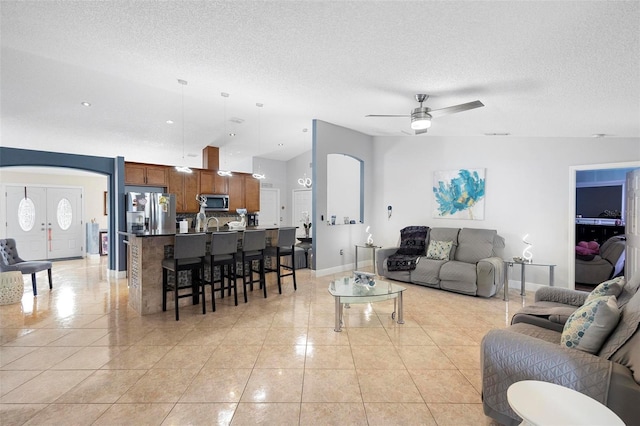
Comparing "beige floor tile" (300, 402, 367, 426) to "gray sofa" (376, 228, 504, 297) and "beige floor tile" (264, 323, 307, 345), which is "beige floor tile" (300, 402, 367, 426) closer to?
"beige floor tile" (264, 323, 307, 345)

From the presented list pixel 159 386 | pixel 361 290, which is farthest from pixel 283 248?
pixel 159 386

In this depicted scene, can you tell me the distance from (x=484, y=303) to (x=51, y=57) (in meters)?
6.11

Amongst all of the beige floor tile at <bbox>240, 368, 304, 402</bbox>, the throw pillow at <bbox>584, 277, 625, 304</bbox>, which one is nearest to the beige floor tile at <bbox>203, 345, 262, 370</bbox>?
the beige floor tile at <bbox>240, 368, 304, 402</bbox>

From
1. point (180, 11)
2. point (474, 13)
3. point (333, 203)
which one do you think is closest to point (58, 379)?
point (180, 11)

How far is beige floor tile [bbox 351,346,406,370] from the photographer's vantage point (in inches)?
103

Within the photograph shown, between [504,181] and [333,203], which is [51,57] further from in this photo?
[504,181]

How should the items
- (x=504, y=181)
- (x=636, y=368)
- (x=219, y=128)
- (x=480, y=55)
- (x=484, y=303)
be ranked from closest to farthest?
(x=636, y=368) < (x=480, y=55) < (x=484, y=303) < (x=504, y=181) < (x=219, y=128)

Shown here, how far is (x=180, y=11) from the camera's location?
92.7 inches

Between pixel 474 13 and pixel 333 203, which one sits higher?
pixel 474 13

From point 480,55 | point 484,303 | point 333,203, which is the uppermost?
point 480,55

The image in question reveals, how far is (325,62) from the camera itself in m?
3.09

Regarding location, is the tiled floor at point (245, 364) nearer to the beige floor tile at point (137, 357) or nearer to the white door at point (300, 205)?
the beige floor tile at point (137, 357)

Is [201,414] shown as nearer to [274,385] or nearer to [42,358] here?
[274,385]

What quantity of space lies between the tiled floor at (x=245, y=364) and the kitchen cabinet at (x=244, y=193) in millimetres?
3818
